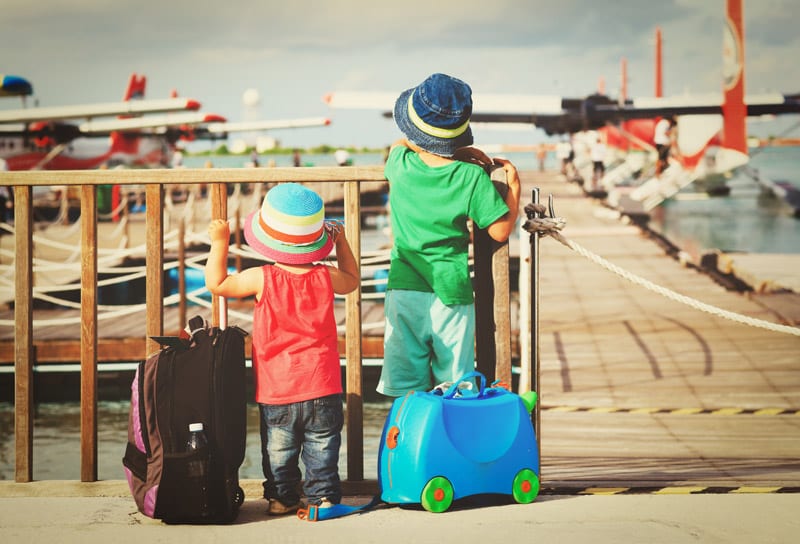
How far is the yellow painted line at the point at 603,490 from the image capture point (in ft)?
10.4

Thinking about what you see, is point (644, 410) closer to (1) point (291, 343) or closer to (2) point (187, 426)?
(1) point (291, 343)

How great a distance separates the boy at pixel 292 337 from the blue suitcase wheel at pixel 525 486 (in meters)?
0.59

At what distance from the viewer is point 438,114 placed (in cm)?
301

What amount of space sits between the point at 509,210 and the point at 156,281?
4.17 feet

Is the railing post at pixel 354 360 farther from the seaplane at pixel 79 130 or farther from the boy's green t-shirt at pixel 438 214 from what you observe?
the seaplane at pixel 79 130

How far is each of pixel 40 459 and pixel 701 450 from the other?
537 cm

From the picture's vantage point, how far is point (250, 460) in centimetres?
737

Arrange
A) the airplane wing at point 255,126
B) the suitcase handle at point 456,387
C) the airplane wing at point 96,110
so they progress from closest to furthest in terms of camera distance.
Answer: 1. the suitcase handle at point 456,387
2. the airplane wing at point 96,110
3. the airplane wing at point 255,126

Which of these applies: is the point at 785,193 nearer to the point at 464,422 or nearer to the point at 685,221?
the point at 685,221

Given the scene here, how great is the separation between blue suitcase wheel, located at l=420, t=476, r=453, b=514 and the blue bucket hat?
42.8 inches

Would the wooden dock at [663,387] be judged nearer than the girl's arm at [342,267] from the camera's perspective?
No

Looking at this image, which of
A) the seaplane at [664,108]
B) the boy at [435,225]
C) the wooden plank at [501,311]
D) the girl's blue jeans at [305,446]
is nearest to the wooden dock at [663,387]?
the wooden plank at [501,311]

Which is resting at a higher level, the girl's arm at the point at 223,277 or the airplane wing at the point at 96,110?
the airplane wing at the point at 96,110

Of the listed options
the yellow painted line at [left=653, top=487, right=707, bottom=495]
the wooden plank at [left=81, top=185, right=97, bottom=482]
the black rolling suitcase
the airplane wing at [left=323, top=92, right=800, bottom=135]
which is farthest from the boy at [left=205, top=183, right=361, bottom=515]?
the airplane wing at [left=323, top=92, right=800, bottom=135]
